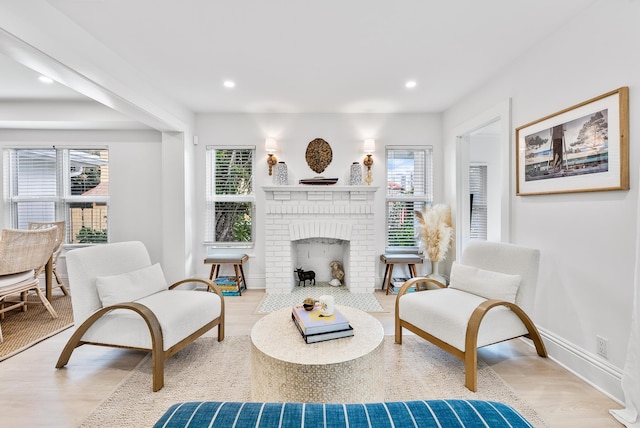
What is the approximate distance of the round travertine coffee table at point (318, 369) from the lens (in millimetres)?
1412

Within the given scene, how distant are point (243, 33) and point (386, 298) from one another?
3.21 metres

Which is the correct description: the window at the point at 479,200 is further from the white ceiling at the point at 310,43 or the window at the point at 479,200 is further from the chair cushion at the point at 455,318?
the chair cushion at the point at 455,318

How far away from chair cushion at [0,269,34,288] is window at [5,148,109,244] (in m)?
1.47

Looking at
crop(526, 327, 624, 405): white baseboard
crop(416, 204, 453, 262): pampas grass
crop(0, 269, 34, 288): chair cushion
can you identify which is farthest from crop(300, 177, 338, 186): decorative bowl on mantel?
crop(0, 269, 34, 288): chair cushion

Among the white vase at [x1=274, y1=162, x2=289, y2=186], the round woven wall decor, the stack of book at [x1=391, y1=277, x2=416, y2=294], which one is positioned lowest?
the stack of book at [x1=391, y1=277, x2=416, y2=294]

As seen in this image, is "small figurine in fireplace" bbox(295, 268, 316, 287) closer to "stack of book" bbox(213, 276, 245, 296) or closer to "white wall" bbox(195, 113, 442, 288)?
"white wall" bbox(195, 113, 442, 288)

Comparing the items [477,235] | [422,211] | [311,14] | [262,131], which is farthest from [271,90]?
[477,235]

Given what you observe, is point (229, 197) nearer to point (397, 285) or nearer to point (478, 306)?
point (397, 285)

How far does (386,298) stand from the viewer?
378 cm

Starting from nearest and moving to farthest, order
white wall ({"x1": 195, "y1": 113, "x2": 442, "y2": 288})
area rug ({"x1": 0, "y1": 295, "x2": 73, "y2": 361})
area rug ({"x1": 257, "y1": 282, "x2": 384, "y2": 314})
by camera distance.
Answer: area rug ({"x1": 0, "y1": 295, "x2": 73, "y2": 361})
area rug ({"x1": 257, "y1": 282, "x2": 384, "y2": 314})
white wall ({"x1": 195, "y1": 113, "x2": 442, "y2": 288})

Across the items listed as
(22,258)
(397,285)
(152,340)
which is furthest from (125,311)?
(397,285)

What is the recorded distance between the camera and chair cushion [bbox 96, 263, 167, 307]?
208 centimetres

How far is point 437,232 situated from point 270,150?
2.46 meters

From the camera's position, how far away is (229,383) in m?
1.96
